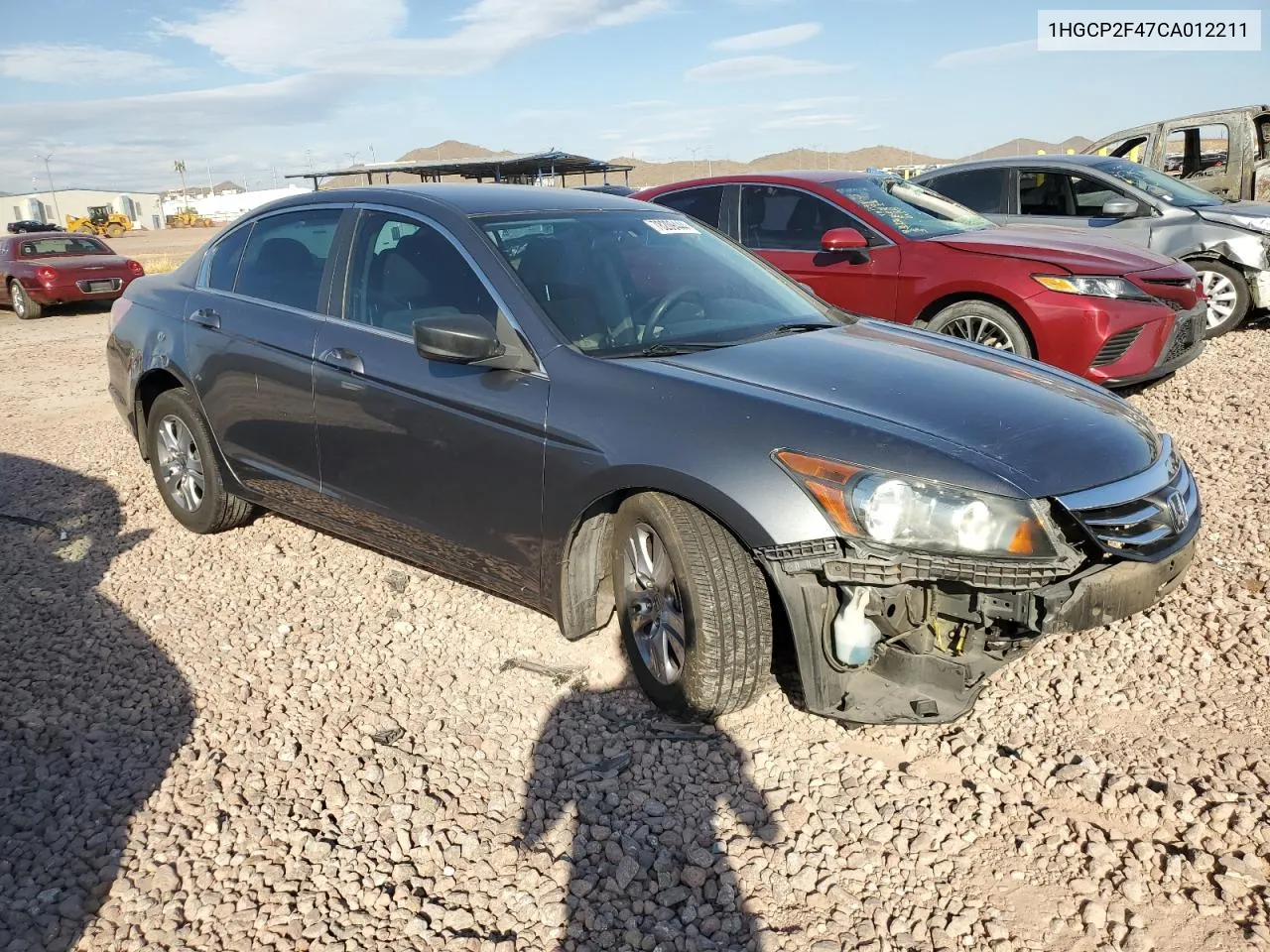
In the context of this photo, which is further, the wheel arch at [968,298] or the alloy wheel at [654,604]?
the wheel arch at [968,298]

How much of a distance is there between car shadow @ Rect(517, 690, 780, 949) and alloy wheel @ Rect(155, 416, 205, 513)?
2588 millimetres

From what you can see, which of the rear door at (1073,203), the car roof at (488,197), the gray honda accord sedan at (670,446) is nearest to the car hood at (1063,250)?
the rear door at (1073,203)

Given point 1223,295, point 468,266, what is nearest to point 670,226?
point 468,266

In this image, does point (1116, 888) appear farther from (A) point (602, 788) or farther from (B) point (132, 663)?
(B) point (132, 663)

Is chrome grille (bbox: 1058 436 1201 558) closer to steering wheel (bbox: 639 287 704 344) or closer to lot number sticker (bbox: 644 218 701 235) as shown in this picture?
steering wheel (bbox: 639 287 704 344)

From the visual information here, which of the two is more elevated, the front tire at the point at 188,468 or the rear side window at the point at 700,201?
the rear side window at the point at 700,201

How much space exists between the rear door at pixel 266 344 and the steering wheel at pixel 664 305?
1.40m

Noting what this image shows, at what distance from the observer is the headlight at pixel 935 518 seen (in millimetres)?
2609

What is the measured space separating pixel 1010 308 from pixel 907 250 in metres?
0.78

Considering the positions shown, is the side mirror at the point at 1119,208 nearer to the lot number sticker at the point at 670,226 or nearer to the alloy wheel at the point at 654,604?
the lot number sticker at the point at 670,226

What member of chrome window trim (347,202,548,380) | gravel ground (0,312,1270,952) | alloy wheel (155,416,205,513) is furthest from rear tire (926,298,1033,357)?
alloy wheel (155,416,205,513)

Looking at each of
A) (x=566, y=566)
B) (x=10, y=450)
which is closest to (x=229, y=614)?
(x=566, y=566)

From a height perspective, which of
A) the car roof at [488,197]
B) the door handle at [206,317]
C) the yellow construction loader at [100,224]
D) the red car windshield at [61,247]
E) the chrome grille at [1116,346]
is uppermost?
the yellow construction loader at [100,224]

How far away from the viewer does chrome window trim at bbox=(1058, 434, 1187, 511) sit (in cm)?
271
